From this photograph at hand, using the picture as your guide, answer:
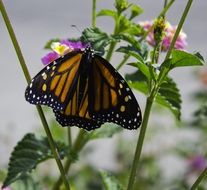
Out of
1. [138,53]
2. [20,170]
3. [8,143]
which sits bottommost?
[8,143]

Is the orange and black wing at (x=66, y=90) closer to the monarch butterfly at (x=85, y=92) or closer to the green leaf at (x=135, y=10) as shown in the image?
the monarch butterfly at (x=85, y=92)

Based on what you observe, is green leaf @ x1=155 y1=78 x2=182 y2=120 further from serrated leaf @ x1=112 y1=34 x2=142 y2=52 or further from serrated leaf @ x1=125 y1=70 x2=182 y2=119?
serrated leaf @ x1=112 y1=34 x2=142 y2=52

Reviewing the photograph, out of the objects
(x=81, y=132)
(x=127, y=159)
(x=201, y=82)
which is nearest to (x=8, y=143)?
(x=127, y=159)

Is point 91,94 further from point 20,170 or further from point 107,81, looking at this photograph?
point 20,170

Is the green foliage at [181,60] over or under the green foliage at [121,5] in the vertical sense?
under

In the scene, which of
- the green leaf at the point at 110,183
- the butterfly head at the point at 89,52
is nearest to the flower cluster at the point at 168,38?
the butterfly head at the point at 89,52

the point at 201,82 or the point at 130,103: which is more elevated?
the point at 130,103

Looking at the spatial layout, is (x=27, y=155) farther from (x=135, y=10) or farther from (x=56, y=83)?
(x=135, y=10)
